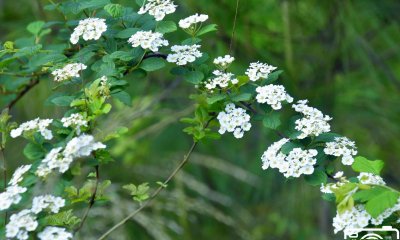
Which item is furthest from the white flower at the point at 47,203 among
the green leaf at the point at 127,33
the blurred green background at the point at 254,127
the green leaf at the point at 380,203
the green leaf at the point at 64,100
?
the blurred green background at the point at 254,127

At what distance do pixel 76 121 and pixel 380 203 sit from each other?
370mm

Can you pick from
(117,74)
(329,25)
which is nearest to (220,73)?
(117,74)

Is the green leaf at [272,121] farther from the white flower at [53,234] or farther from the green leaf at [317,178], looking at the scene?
the white flower at [53,234]

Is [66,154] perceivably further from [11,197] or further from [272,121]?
[272,121]

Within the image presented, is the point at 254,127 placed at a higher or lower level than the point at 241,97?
lower

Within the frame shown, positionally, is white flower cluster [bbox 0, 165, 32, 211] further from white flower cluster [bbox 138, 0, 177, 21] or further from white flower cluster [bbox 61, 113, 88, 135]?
white flower cluster [bbox 138, 0, 177, 21]

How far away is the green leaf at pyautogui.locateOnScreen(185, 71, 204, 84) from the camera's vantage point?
963 mm

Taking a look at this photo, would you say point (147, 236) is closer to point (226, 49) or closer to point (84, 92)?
point (226, 49)

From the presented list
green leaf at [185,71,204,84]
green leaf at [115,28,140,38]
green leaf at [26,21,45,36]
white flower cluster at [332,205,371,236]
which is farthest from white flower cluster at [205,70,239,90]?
green leaf at [26,21,45,36]

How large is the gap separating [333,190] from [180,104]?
1.33m

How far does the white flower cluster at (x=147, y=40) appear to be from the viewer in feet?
3.10

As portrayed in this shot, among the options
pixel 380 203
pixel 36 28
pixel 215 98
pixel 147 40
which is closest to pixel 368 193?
pixel 380 203

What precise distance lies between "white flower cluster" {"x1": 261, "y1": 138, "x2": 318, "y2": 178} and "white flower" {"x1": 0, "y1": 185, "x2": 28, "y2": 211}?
301mm

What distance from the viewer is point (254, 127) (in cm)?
212
